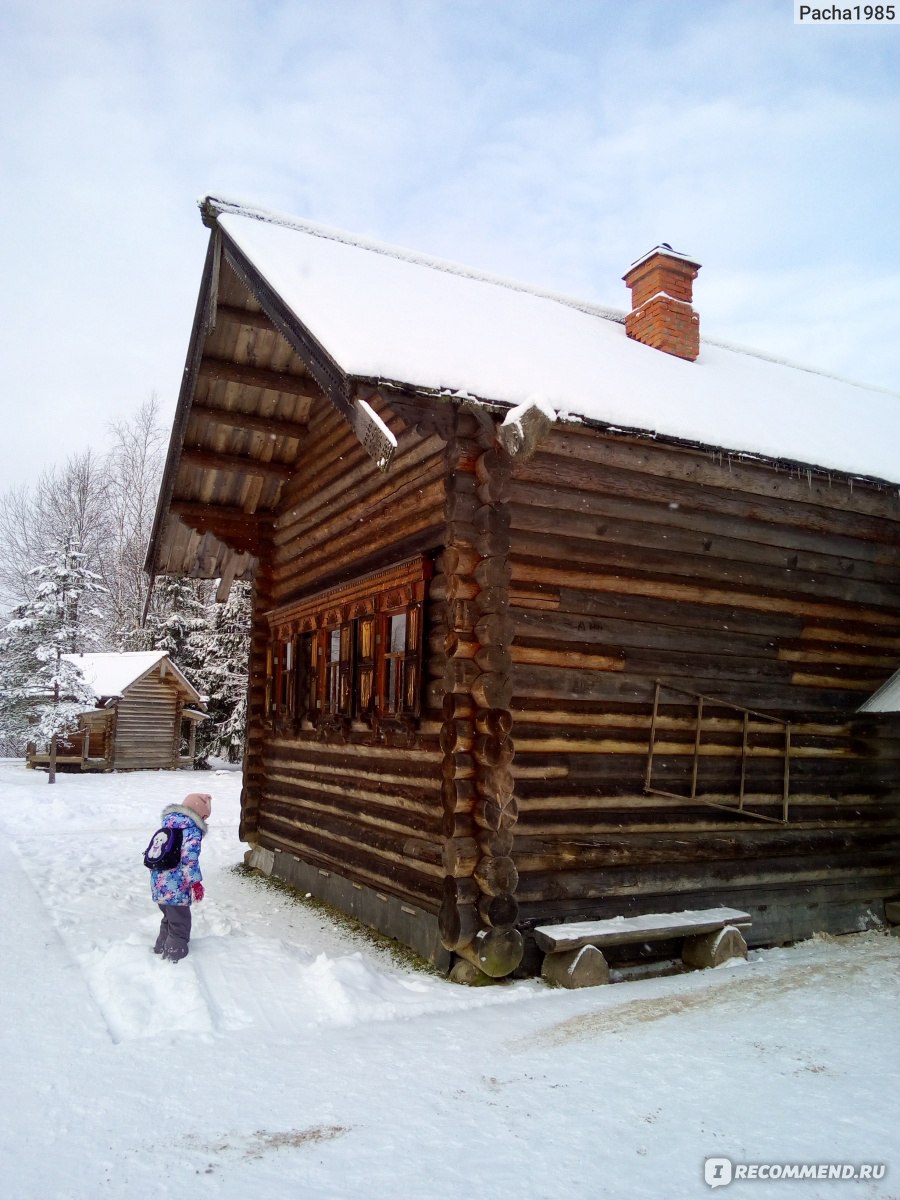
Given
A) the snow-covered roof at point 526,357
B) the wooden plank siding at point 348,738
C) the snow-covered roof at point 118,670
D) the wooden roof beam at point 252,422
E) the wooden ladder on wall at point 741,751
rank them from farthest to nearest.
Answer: the snow-covered roof at point 118,670 < the wooden roof beam at point 252,422 < the wooden ladder on wall at point 741,751 < the wooden plank siding at point 348,738 < the snow-covered roof at point 526,357

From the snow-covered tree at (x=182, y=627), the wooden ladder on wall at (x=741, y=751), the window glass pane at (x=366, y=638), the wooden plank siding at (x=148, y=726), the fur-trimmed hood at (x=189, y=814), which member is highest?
the snow-covered tree at (x=182, y=627)

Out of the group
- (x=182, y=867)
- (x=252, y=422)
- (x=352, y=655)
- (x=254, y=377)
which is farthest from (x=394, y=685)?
(x=252, y=422)

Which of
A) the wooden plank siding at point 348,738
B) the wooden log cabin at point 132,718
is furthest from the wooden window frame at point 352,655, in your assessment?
the wooden log cabin at point 132,718

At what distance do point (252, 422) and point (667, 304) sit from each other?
5385 mm

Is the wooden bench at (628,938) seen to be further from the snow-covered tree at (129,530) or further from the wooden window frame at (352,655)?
the snow-covered tree at (129,530)

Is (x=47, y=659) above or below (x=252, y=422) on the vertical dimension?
below

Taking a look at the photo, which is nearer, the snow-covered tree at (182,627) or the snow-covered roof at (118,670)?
the snow-covered roof at (118,670)

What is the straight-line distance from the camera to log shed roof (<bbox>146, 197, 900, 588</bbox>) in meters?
6.86

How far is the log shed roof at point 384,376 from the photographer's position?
270 inches

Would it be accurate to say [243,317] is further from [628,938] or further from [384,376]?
[628,938]

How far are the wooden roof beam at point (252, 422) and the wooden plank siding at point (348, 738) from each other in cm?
25

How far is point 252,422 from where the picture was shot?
35.4 feet

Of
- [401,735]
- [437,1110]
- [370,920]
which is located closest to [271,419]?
[401,735]

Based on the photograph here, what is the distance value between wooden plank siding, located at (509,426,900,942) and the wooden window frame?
0.94 meters
